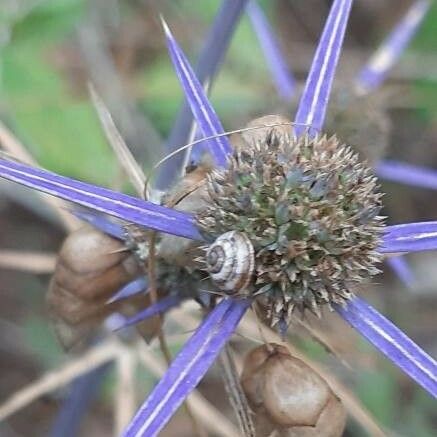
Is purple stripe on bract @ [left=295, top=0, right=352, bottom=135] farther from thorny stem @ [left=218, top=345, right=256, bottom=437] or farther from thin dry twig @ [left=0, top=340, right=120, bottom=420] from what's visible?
thin dry twig @ [left=0, top=340, right=120, bottom=420]

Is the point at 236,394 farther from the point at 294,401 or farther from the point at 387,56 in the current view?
the point at 387,56

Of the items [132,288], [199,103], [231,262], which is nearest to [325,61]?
[199,103]

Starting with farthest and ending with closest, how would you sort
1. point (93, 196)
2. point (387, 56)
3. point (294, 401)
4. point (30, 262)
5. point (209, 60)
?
point (387, 56) → point (30, 262) → point (209, 60) → point (294, 401) → point (93, 196)

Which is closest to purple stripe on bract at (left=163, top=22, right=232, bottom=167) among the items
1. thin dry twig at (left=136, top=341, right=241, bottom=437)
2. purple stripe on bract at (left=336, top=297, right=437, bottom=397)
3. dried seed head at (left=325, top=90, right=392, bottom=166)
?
purple stripe on bract at (left=336, top=297, right=437, bottom=397)

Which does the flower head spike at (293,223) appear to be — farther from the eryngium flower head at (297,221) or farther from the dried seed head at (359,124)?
the dried seed head at (359,124)

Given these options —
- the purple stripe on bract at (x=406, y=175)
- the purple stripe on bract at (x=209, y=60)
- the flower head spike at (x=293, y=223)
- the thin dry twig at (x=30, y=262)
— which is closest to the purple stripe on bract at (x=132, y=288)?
the flower head spike at (x=293, y=223)

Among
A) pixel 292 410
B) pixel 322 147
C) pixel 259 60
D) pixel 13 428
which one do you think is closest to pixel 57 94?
pixel 259 60
